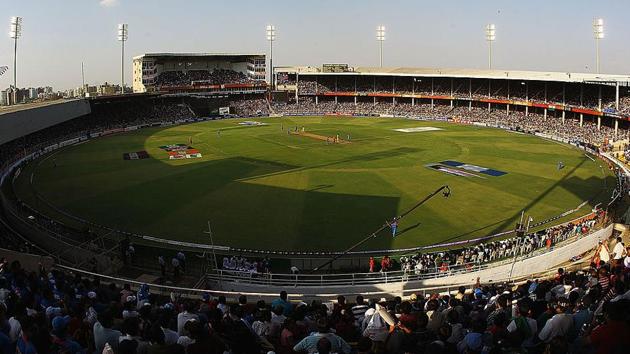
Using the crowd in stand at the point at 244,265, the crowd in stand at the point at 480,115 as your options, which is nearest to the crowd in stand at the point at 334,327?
the crowd in stand at the point at 244,265

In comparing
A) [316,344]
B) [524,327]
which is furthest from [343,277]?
[316,344]

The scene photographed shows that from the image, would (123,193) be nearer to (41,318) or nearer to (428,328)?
(41,318)

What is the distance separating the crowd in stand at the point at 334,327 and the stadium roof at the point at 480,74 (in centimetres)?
6131

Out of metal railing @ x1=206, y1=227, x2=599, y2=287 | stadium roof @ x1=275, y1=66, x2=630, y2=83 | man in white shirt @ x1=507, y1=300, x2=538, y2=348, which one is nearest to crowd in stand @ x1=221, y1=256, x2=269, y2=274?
metal railing @ x1=206, y1=227, x2=599, y2=287

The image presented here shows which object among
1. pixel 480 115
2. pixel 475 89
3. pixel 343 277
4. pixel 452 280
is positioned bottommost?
pixel 343 277

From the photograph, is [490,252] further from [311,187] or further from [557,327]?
[311,187]

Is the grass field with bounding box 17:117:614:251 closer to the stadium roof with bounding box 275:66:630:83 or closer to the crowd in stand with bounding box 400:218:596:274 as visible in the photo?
the crowd in stand with bounding box 400:218:596:274

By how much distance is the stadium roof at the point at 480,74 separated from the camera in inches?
2562

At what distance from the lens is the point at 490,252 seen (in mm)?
23594

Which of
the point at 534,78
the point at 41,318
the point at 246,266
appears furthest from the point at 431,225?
the point at 534,78

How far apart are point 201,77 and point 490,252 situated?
311 feet

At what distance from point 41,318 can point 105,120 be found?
7557cm

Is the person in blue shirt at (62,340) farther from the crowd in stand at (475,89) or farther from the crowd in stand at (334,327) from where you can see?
the crowd in stand at (475,89)

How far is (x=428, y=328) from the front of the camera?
8.23 meters
